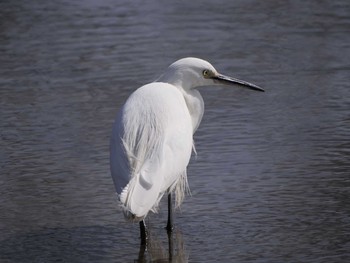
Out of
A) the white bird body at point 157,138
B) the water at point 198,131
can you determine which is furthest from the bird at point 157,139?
the water at point 198,131

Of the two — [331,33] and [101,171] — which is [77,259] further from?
[331,33]

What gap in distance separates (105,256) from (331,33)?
486 centimetres

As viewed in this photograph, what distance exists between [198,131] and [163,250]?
1.96 meters

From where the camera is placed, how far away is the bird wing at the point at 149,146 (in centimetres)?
538

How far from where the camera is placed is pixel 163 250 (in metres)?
5.70

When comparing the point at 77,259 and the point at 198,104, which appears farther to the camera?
the point at 198,104

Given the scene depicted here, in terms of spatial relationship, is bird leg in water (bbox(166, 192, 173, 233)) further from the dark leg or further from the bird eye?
the bird eye

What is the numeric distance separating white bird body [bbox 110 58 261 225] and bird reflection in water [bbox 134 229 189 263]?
211 mm

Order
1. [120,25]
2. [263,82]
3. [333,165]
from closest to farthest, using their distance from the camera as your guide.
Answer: [333,165]
[263,82]
[120,25]

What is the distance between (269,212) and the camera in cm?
602

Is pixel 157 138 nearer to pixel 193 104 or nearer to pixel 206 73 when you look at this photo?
pixel 193 104

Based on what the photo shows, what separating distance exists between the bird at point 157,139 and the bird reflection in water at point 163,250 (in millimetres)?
67

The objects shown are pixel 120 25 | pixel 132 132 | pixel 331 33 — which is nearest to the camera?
pixel 132 132

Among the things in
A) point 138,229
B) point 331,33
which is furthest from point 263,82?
point 138,229
